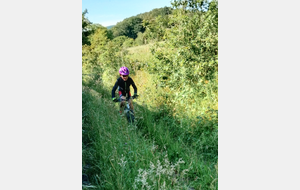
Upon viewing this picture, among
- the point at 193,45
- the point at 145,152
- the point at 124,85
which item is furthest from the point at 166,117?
the point at 145,152

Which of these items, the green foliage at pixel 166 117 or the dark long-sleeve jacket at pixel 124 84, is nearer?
the green foliage at pixel 166 117

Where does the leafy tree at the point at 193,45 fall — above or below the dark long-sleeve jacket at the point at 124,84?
above

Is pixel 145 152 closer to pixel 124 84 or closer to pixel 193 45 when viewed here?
pixel 124 84

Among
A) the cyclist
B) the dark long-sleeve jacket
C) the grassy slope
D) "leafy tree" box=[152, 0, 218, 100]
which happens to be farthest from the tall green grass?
"leafy tree" box=[152, 0, 218, 100]

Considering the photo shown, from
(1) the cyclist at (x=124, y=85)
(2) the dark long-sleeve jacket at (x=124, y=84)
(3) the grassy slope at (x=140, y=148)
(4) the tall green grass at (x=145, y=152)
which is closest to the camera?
(4) the tall green grass at (x=145, y=152)

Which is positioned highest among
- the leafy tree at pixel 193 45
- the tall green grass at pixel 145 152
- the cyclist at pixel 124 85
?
the leafy tree at pixel 193 45

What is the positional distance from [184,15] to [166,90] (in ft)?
5.67

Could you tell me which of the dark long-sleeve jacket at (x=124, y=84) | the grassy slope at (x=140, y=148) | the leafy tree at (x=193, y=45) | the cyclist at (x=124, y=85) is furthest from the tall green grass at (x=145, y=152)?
the leafy tree at (x=193, y=45)

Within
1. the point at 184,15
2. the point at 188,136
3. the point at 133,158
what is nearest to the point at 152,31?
the point at 184,15

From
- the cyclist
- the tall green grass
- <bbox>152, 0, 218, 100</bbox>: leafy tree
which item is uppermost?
<bbox>152, 0, 218, 100</bbox>: leafy tree

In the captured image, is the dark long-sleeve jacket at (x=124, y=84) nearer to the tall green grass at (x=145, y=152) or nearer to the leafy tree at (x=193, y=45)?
the tall green grass at (x=145, y=152)

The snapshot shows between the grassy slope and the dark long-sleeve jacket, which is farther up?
the dark long-sleeve jacket

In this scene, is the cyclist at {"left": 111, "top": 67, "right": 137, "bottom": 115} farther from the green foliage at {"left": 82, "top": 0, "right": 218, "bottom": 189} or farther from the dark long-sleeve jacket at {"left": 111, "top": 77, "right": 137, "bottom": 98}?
the green foliage at {"left": 82, "top": 0, "right": 218, "bottom": 189}

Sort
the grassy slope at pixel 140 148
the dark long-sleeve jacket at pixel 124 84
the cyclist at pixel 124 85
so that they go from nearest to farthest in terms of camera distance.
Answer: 1. the grassy slope at pixel 140 148
2. the cyclist at pixel 124 85
3. the dark long-sleeve jacket at pixel 124 84
